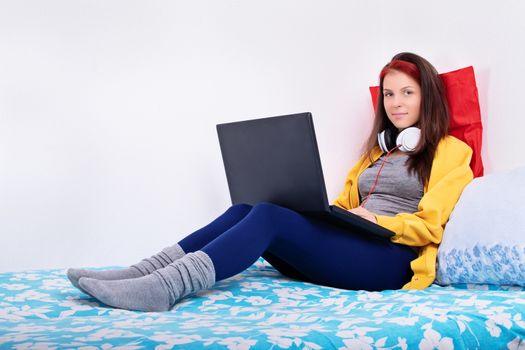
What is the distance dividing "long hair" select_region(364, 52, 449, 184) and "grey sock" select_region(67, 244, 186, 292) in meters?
0.86

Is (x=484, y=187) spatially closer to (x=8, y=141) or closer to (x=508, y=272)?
(x=508, y=272)

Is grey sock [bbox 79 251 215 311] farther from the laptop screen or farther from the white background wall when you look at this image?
the white background wall

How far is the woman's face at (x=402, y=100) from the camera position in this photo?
248 centimetres

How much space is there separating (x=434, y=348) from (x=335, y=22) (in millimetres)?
1787

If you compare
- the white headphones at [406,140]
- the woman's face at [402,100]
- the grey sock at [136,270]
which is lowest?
the grey sock at [136,270]

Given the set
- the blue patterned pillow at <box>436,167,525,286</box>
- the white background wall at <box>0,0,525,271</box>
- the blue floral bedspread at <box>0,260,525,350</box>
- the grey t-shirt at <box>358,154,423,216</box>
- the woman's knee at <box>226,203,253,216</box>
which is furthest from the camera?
the white background wall at <box>0,0,525,271</box>

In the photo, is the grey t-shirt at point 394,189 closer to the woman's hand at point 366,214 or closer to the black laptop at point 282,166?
the woman's hand at point 366,214

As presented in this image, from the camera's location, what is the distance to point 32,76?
A: 7.97ft

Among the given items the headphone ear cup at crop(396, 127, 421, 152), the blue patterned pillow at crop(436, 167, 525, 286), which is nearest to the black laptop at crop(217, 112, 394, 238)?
the blue patterned pillow at crop(436, 167, 525, 286)

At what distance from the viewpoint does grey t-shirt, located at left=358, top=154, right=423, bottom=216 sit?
2318 mm

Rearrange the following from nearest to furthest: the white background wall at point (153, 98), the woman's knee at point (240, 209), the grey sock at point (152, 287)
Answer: the grey sock at point (152, 287) < the woman's knee at point (240, 209) < the white background wall at point (153, 98)

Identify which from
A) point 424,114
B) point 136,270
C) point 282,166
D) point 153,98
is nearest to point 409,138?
point 424,114

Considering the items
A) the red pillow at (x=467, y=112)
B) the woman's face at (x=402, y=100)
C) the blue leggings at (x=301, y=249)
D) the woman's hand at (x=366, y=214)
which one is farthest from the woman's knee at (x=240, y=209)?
the red pillow at (x=467, y=112)

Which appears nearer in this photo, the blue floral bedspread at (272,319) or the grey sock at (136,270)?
the blue floral bedspread at (272,319)
